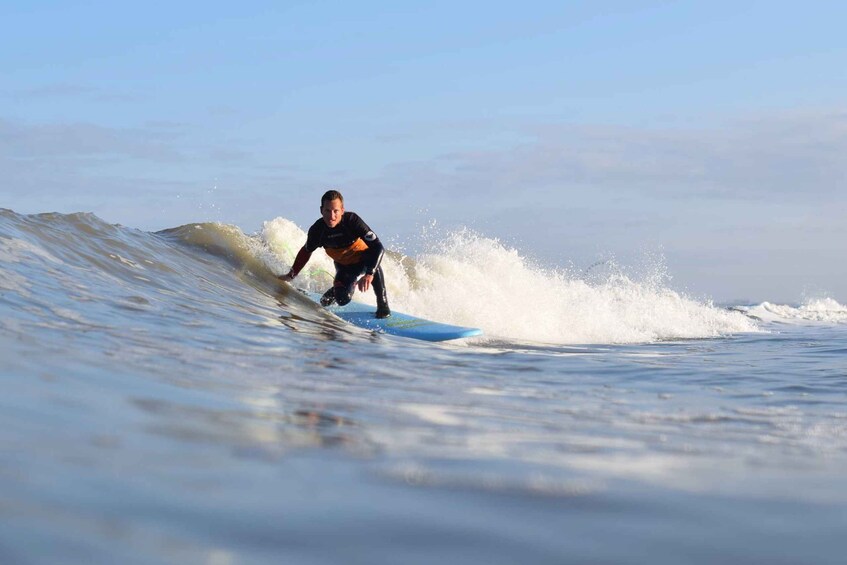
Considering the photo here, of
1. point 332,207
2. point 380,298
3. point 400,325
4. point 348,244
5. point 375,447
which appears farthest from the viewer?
point 380,298

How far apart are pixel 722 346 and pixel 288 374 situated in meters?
8.07

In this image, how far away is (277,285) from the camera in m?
11.9

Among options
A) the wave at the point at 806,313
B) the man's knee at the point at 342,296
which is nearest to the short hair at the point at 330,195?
the man's knee at the point at 342,296

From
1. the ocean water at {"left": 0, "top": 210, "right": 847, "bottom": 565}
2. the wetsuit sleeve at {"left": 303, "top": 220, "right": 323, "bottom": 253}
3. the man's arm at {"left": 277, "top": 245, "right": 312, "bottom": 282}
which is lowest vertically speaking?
the ocean water at {"left": 0, "top": 210, "right": 847, "bottom": 565}

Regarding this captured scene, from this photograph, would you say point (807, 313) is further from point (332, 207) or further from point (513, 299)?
point (332, 207)

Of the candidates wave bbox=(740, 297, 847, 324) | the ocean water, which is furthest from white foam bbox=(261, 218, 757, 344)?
wave bbox=(740, 297, 847, 324)

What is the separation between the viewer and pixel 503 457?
2.87m

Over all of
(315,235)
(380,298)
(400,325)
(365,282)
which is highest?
(315,235)

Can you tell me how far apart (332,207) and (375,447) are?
6.75 meters

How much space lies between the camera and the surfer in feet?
31.2

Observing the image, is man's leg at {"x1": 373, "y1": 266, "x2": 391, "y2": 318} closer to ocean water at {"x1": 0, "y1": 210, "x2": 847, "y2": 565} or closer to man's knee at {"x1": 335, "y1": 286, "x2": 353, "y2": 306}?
man's knee at {"x1": 335, "y1": 286, "x2": 353, "y2": 306}

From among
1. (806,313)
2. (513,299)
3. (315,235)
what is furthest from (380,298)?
(806,313)

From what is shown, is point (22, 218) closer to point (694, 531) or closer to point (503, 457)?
point (503, 457)

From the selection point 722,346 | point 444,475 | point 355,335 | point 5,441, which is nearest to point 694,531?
point 444,475
